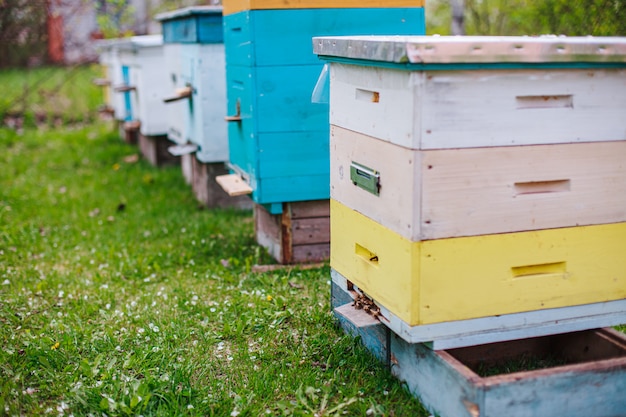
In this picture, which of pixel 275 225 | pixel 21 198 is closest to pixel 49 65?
→ pixel 21 198

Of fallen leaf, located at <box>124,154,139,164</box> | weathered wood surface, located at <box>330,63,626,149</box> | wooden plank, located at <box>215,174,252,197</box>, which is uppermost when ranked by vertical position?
weathered wood surface, located at <box>330,63,626,149</box>

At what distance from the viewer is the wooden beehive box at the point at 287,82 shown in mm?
4348

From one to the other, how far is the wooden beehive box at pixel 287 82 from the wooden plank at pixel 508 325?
1.81 meters

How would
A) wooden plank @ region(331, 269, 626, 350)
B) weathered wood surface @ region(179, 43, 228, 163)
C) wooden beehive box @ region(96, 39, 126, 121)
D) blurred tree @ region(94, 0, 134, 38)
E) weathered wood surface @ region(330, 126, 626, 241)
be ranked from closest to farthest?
weathered wood surface @ region(330, 126, 626, 241) < wooden plank @ region(331, 269, 626, 350) < weathered wood surface @ region(179, 43, 228, 163) < wooden beehive box @ region(96, 39, 126, 121) < blurred tree @ region(94, 0, 134, 38)

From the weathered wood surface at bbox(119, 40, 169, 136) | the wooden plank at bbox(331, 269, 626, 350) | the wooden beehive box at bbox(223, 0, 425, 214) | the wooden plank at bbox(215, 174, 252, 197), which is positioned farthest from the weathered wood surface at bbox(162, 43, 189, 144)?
the wooden plank at bbox(331, 269, 626, 350)

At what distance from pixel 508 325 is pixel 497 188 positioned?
533 mm

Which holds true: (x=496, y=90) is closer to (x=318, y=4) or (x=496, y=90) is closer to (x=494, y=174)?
(x=494, y=174)

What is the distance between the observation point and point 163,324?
379 centimetres

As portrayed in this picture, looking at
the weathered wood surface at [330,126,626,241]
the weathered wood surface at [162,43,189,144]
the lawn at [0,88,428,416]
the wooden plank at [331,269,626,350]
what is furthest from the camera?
the weathered wood surface at [162,43,189,144]

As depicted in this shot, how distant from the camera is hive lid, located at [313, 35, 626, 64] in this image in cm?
244

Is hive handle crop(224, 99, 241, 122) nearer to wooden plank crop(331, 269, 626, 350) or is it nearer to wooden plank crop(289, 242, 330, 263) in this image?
wooden plank crop(289, 242, 330, 263)

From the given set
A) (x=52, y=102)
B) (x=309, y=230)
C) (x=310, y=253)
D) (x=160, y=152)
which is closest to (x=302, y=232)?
(x=309, y=230)

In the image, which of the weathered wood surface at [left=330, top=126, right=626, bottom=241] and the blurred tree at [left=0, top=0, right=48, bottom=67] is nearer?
the weathered wood surface at [left=330, top=126, right=626, bottom=241]

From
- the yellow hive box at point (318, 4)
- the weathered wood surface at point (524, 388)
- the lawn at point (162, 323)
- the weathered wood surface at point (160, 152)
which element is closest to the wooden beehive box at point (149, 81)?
the weathered wood surface at point (160, 152)
